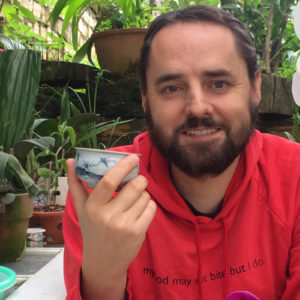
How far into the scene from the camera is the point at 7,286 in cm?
113

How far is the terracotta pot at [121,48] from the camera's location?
9.26 feet

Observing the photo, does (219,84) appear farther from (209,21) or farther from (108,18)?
(108,18)

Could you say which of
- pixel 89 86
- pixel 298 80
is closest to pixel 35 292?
pixel 298 80

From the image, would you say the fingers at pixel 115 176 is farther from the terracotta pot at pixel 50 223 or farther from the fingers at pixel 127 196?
the terracotta pot at pixel 50 223

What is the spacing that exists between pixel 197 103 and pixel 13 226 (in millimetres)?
894

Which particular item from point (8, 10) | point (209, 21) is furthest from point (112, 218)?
point (8, 10)

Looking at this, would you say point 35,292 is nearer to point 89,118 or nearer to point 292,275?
point 292,275

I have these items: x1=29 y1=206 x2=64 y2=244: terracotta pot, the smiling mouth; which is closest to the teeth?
the smiling mouth

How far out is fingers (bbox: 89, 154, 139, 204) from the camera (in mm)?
676

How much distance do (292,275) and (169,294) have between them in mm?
304

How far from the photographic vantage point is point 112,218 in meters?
0.72

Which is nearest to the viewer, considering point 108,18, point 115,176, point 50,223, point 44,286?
point 115,176

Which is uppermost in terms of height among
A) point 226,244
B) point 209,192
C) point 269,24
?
point 269,24

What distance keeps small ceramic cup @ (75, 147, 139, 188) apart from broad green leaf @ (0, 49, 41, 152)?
101 cm
